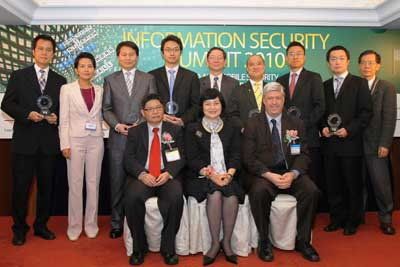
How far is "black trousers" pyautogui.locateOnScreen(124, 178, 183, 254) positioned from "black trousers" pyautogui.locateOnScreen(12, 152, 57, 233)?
0.90 m

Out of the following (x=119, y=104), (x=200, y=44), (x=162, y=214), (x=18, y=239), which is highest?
(x=200, y=44)

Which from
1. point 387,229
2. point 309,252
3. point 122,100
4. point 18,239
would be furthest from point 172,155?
point 387,229

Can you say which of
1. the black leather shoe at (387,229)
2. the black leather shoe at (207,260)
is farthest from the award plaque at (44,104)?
the black leather shoe at (387,229)

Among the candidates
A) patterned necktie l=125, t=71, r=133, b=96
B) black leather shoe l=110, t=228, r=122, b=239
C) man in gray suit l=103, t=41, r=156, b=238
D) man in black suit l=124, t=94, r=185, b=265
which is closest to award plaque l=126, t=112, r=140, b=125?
man in gray suit l=103, t=41, r=156, b=238

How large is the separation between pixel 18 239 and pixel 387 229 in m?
3.35

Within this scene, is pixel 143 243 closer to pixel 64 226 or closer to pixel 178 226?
pixel 178 226

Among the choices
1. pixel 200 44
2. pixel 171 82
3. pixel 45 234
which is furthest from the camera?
pixel 200 44

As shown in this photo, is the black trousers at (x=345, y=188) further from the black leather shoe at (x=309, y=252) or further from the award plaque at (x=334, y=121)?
the black leather shoe at (x=309, y=252)

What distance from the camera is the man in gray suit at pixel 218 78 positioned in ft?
13.2

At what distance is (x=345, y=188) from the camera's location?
4.11 m

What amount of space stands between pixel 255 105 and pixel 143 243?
5.36 feet

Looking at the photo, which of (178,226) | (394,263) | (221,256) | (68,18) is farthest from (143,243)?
(68,18)

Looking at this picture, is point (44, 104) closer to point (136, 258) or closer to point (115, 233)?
point (115, 233)

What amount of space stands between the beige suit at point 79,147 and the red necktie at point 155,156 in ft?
2.03
